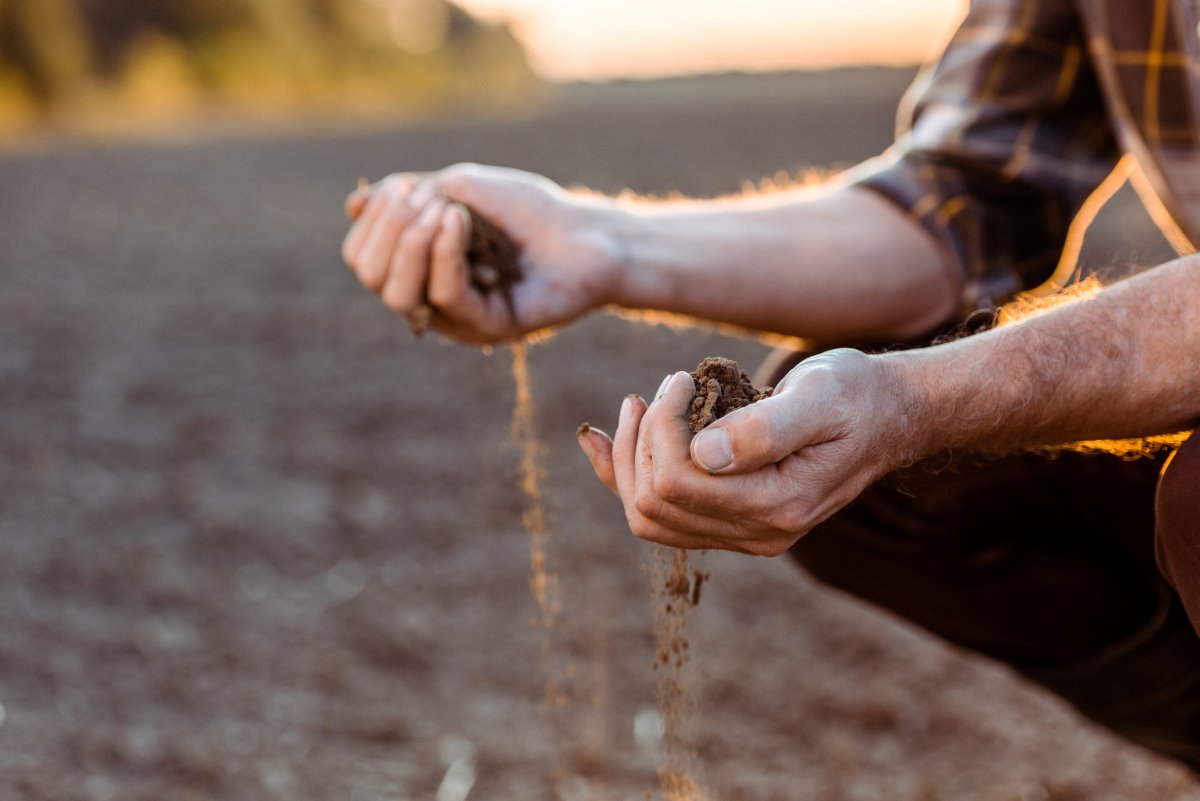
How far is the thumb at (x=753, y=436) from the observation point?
3.04 ft

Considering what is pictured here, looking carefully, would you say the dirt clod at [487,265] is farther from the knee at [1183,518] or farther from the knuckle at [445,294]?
the knee at [1183,518]

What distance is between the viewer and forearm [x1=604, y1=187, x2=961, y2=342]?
5.23 ft

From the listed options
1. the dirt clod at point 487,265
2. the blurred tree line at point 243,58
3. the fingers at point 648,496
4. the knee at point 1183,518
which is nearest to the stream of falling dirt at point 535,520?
the dirt clod at point 487,265

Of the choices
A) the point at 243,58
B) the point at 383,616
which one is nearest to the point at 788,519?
the point at 383,616

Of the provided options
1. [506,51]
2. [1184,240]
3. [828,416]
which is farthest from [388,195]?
[506,51]

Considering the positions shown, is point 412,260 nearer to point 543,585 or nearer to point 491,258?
point 491,258

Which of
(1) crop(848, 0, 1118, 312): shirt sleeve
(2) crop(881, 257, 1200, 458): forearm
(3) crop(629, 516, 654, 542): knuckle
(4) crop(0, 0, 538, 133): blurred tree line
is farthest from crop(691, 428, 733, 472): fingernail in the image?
(4) crop(0, 0, 538, 133): blurred tree line

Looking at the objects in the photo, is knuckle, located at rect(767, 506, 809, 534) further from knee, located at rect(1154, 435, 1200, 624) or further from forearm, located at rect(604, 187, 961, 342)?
forearm, located at rect(604, 187, 961, 342)

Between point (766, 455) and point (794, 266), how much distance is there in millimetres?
743

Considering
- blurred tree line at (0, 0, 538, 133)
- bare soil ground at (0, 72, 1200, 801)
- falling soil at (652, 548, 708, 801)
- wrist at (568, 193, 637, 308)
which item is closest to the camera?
falling soil at (652, 548, 708, 801)

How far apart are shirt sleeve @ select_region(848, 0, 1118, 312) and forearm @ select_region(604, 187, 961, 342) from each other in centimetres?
5

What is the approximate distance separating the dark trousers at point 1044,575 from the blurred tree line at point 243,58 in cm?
2120

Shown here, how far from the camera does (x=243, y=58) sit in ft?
86.6

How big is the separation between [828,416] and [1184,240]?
0.94m
